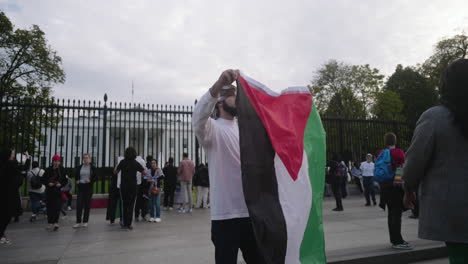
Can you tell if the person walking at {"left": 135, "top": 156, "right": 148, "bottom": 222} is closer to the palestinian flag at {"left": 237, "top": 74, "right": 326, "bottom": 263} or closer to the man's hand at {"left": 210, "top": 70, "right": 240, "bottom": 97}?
the palestinian flag at {"left": 237, "top": 74, "right": 326, "bottom": 263}

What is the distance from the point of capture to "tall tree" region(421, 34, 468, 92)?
3238 cm

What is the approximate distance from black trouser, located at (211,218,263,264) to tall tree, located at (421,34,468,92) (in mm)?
35580

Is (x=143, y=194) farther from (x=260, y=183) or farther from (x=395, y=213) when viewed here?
(x=260, y=183)

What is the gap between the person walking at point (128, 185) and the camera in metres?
8.11

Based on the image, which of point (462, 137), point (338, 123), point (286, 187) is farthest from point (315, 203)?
point (338, 123)

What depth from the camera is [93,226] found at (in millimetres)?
8586

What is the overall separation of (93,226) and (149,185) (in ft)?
6.04

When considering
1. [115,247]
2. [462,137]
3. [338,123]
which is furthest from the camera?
[338,123]

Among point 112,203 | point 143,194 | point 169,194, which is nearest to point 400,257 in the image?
point 143,194

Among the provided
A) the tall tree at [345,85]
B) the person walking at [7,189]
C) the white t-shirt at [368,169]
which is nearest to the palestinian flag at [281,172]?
the person walking at [7,189]

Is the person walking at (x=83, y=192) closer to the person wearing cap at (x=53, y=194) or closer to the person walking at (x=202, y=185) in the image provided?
the person wearing cap at (x=53, y=194)

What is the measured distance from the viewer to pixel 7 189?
21.1 feet

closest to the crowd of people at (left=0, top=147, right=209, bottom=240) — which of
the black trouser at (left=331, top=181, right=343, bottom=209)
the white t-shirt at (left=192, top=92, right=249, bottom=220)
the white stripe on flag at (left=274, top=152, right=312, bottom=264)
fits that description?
the black trouser at (left=331, top=181, right=343, bottom=209)

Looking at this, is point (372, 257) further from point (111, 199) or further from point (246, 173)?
point (111, 199)
